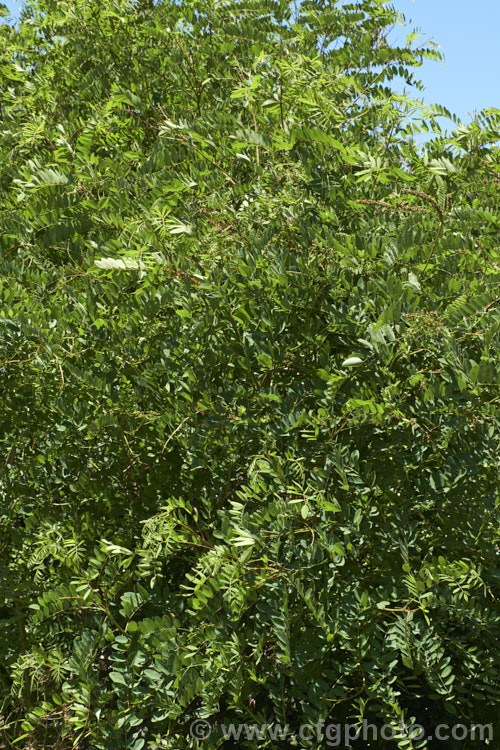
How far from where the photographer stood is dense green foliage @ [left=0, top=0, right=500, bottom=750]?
200 centimetres

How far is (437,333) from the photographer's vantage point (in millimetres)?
2053

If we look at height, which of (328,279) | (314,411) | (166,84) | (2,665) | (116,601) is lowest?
(2,665)

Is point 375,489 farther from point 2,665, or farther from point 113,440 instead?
point 2,665

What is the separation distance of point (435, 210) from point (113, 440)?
1.47 metres

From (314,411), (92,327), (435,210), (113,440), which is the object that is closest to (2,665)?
(113,440)

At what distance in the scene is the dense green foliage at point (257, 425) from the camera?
200 cm

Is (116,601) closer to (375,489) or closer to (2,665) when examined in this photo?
(2,665)

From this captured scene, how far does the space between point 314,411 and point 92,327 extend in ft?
2.96

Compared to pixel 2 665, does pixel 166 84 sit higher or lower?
higher

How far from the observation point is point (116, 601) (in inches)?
96.0

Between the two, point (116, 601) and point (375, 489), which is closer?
point (375, 489)

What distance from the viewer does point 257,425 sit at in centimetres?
222

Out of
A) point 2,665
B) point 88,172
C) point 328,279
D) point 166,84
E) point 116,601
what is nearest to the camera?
point 328,279

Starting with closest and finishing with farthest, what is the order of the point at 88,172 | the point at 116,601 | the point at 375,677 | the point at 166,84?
the point at 375,677 → the point at 116,601 → the point at 88,172 → the point at 166,84
